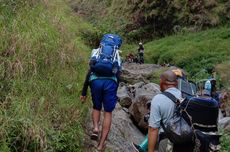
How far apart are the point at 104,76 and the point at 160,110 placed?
47.4 inches

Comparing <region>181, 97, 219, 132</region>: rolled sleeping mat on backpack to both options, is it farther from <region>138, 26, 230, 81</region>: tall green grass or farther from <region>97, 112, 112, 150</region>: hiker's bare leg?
<region>138, 26, 230, 81</region>: tall green grass

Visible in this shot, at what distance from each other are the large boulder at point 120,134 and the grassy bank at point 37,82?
31 cm

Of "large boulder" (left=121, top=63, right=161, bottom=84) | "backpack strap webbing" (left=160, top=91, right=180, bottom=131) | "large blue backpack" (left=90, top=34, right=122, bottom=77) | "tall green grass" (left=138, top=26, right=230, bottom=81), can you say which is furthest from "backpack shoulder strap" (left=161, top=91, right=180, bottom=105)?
"tall green grass" (left=138, top=26, right=230, bottom=81)

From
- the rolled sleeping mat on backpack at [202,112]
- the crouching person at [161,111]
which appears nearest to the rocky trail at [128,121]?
the crouching person at [161,111]

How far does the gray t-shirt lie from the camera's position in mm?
5129

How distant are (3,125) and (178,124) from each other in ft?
6.49

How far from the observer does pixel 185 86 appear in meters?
5.52

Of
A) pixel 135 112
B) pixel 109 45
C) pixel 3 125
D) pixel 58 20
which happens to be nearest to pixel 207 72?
pixel 135 112

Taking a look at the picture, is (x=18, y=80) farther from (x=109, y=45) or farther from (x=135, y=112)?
(x=135, y=112)

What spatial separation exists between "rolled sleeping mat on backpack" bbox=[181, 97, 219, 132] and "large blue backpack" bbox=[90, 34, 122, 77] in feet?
4.16

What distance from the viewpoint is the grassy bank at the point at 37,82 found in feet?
16.5

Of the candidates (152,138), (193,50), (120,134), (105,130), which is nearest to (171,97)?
(152,138)

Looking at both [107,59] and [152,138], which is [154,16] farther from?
[152,138]

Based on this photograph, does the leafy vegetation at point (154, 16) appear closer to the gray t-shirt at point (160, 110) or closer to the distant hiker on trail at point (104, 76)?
the distant hiker on trail at point (104, 76)
